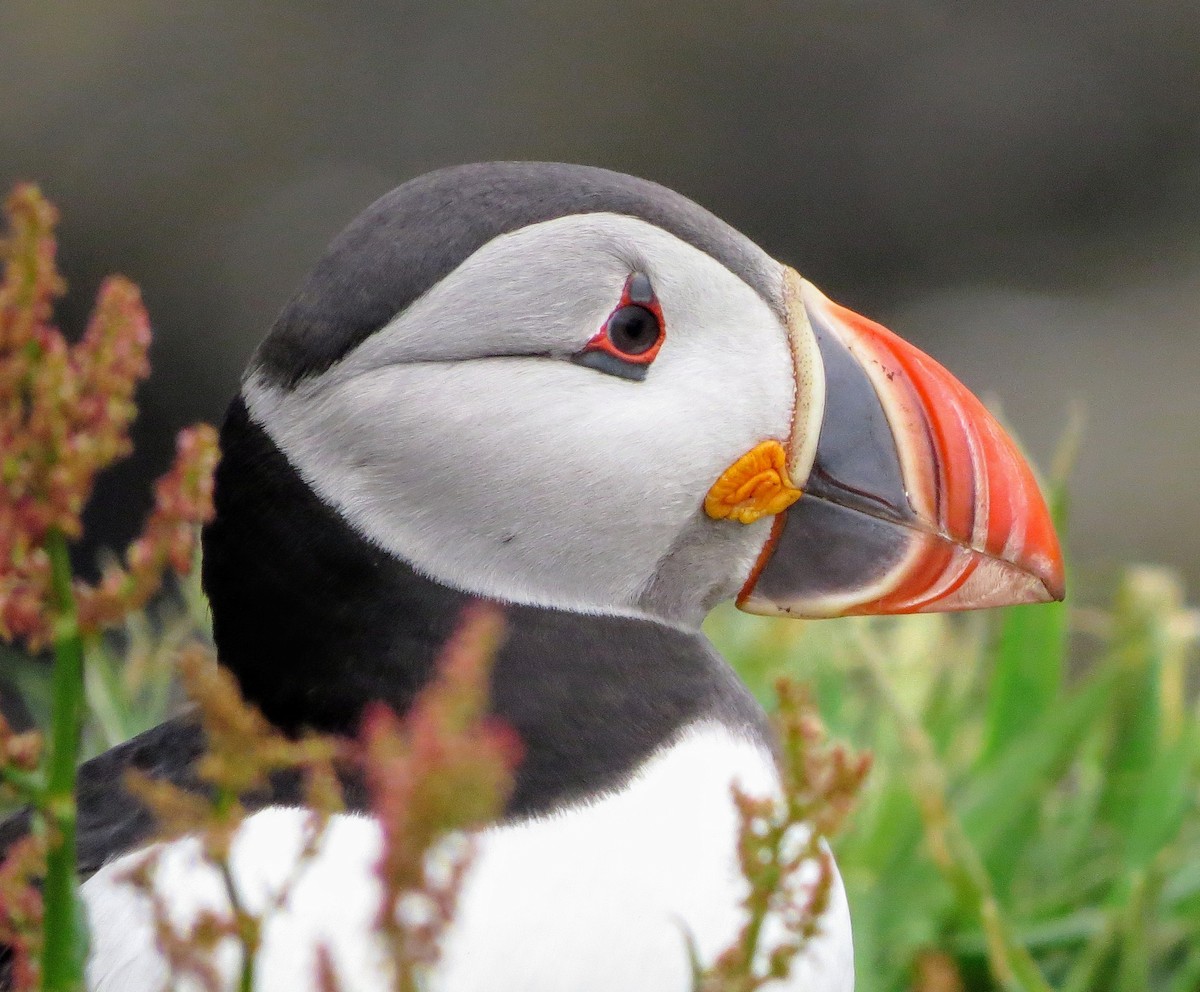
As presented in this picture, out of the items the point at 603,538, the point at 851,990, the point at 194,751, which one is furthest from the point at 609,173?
the point at 851,990

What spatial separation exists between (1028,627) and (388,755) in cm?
218

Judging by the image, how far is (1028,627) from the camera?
9.11 feet

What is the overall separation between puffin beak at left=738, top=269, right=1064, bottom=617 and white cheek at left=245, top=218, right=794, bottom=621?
0.20 feet

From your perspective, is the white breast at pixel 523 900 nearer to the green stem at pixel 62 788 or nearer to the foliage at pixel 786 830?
the green stem at pixel 62 788

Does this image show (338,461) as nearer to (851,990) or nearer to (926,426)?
(926,426)

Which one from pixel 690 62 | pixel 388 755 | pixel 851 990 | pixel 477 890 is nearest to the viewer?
pixel 388 755

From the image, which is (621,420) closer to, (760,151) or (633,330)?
(633,330)

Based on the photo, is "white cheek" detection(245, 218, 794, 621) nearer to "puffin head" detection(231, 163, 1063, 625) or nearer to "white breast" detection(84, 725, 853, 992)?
"puffin head" detection(231, 163, 1063, 625)

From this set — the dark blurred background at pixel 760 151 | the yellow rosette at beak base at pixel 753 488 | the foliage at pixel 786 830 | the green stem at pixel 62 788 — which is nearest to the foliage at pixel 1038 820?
the yellow rosette at beak base at pixel 753 488

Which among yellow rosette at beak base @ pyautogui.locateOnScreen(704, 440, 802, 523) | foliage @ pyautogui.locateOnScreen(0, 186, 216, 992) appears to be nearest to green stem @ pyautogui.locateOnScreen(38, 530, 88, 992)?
foliage @ pyautogui.locateOnScreen(0, 186, 216, 992)

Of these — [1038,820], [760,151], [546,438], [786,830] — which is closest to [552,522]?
[546,438]

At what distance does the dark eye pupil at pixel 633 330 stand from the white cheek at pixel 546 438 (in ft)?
0.06

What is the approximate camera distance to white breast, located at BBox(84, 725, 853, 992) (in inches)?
53.1

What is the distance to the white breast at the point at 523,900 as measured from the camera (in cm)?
135
